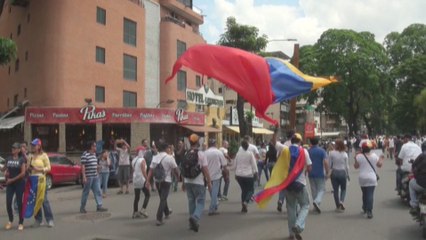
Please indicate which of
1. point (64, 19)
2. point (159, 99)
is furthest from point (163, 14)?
point (64, 19)

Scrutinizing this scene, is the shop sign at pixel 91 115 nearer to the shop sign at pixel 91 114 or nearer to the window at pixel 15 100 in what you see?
the shop sign at pixel 91 114

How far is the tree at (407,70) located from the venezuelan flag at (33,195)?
53.5 m

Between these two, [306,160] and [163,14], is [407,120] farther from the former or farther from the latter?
[306,160]

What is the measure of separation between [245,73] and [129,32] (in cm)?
2817

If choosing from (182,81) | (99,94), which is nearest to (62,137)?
(99,94)

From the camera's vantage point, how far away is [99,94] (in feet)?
113

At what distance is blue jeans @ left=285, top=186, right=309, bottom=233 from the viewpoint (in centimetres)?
845

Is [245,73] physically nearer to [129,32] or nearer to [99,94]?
[99,94]

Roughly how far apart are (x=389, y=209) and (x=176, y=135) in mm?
24400

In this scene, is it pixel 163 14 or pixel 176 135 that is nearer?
pixel 176 135

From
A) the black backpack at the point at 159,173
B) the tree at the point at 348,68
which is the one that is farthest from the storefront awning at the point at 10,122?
the tree at the point at 348,68

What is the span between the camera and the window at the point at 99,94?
34.2 meters

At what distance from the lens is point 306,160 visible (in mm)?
9430

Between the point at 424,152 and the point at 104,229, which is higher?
the point at 424,152
